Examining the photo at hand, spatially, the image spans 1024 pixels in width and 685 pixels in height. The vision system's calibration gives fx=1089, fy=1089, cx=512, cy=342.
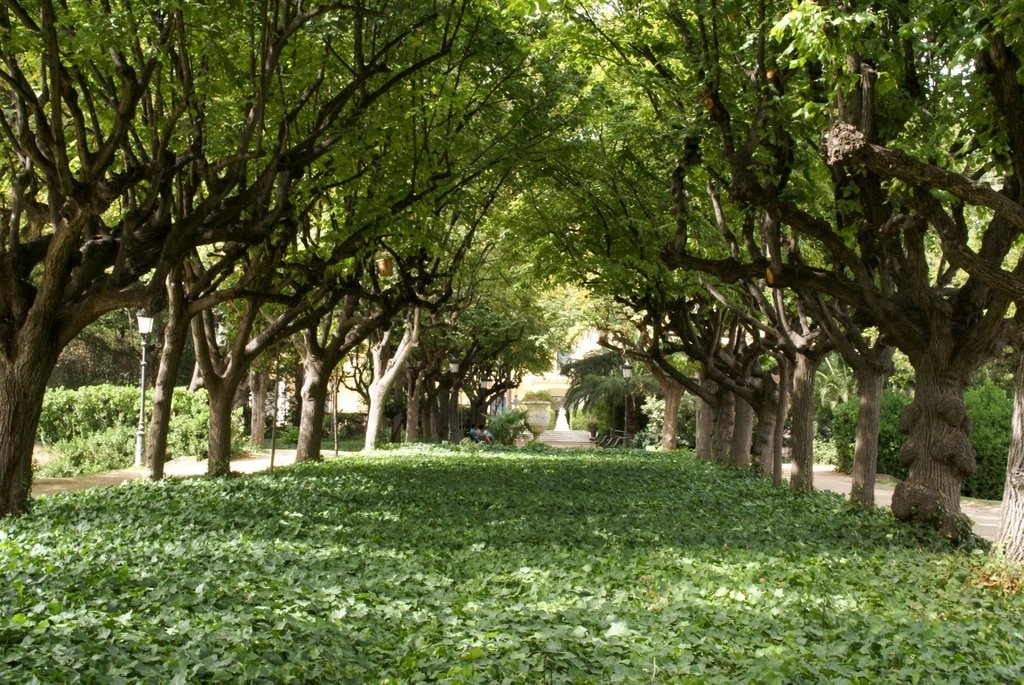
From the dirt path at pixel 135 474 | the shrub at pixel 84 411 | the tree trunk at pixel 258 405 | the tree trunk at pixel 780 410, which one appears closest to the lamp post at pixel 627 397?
the dirt path at pixel 135 474

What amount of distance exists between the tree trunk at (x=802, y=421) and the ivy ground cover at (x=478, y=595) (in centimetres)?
413

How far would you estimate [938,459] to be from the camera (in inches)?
444

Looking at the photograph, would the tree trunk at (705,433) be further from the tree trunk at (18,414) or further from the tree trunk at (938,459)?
the tree trunk at (18,414)

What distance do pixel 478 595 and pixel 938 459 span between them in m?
5.61

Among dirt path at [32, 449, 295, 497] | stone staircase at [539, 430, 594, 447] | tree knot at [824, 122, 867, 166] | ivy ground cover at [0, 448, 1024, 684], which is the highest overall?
tree knot at [824, 122, 867, 166]

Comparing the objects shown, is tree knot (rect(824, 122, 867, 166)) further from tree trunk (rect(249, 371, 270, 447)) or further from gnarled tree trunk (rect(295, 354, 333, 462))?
tree trunk (rect(249, 371, 270, 447))

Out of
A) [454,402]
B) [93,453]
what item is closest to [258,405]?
[454,402]

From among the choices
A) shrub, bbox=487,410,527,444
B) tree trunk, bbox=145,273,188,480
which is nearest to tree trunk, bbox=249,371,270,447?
shrub, bbox=487,410,527,444

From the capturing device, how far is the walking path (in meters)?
20.3

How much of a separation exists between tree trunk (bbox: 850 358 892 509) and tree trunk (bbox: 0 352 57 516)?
1086 centimetres

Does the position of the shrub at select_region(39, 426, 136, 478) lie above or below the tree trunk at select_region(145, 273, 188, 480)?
below

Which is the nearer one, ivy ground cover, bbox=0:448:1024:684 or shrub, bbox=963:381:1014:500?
ivy ground cover, bbox=0:448:1024:684

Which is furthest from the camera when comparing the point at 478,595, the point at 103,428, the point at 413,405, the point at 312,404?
the point at 413,405

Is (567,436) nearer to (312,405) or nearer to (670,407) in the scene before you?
(670,407)
